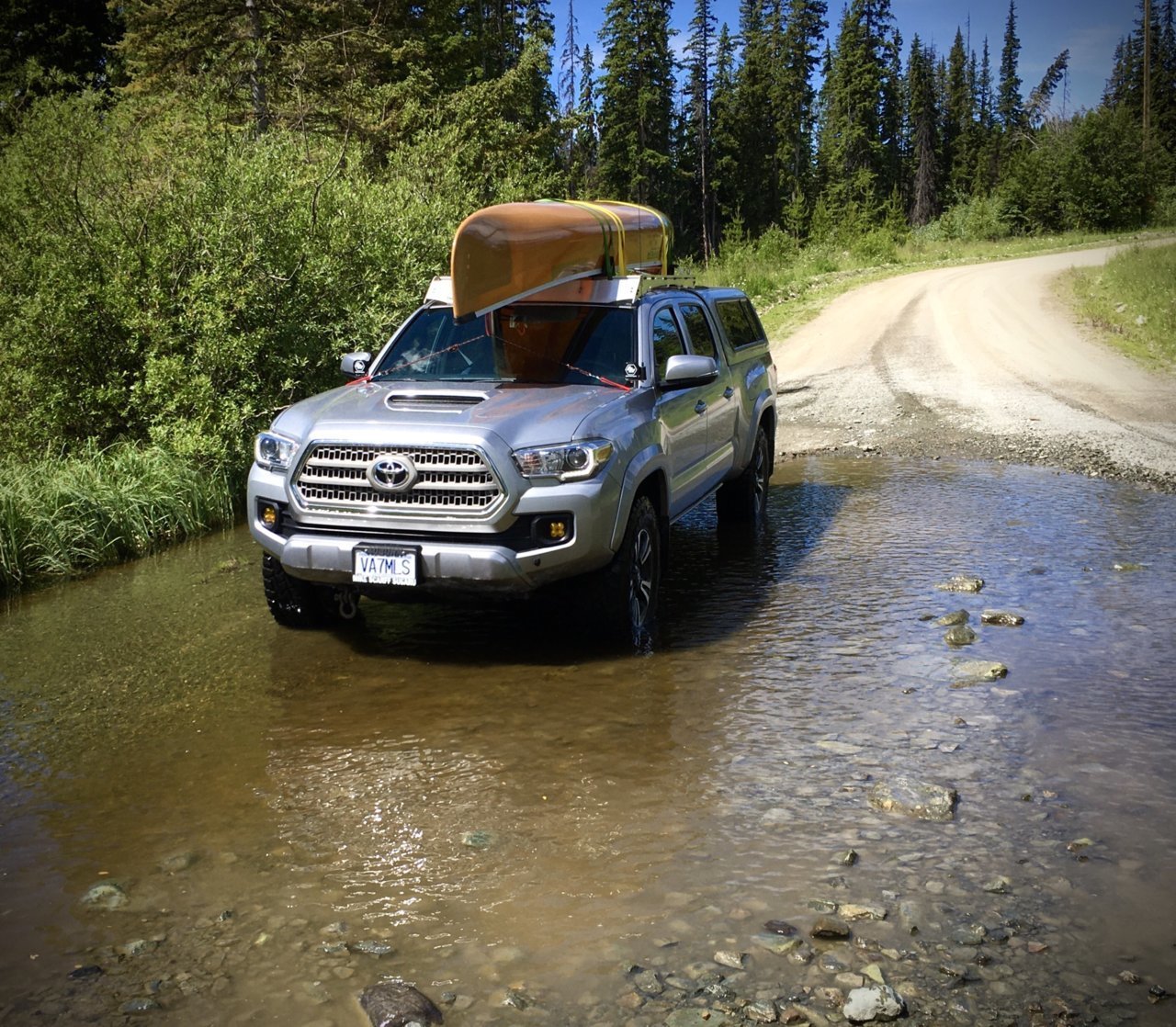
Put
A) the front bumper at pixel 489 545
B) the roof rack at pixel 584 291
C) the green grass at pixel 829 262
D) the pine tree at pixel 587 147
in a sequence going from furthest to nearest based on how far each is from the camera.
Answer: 1. the pine tree at pixel 587 147
2. the green grass at pixel 829 262
3. the roof rack at pixel 584 291
4. the front bumper at pixel 489 545

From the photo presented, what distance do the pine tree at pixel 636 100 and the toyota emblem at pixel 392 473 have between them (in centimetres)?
6323

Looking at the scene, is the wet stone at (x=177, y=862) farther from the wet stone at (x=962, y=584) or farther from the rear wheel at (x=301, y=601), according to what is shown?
the wet stone at (x=962, y=584)

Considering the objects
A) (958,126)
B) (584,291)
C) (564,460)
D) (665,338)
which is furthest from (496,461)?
(958,126)

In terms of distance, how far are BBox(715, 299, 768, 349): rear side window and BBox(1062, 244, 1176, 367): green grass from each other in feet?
33.7

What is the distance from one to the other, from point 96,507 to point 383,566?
452 cm

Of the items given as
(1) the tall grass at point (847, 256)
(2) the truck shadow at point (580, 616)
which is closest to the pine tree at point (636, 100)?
(1) the tall grass at point (847, 256)

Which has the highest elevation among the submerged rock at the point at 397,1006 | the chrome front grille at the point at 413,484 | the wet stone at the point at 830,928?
the chrome front grille at the point at 413,484

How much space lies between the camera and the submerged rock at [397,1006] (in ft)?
10.5

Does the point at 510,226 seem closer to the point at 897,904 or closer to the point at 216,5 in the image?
the point at 897,904

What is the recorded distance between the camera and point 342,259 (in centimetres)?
1336

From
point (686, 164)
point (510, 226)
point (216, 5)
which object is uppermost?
point (216, 5)

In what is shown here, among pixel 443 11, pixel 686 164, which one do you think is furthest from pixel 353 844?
pixel 686 164

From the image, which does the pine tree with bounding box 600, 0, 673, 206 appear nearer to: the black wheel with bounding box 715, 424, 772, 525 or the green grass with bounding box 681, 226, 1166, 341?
the green grass with bounding box 681, 226, 1166, 341

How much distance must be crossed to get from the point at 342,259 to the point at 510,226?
6597 millimetres
